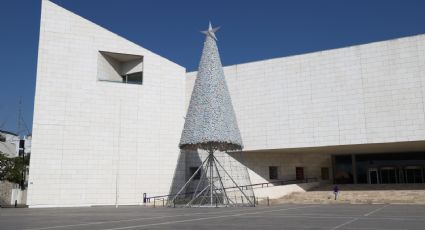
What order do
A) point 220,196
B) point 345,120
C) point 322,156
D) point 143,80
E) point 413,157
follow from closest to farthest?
point 220,196, point 345,120, point 143,80, point 413,157, point 322,156

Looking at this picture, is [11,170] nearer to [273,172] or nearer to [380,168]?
[273,172]

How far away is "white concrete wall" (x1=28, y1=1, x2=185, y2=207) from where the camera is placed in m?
28.4

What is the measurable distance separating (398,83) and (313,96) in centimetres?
604

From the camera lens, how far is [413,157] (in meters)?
37.8

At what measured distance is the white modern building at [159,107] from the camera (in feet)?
94.0

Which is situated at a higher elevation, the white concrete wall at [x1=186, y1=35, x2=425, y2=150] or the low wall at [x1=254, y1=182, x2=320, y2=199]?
the white concrete wall at [x1=186, y1=35, x2=425, y2=150]

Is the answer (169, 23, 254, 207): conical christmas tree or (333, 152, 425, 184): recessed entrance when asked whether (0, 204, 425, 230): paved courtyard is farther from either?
(333, 152, 425, 184): recessed entrance

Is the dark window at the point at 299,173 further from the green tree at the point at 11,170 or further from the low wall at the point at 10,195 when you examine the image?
the green tree at the point at 11,170

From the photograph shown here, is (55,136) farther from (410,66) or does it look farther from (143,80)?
(410,66)

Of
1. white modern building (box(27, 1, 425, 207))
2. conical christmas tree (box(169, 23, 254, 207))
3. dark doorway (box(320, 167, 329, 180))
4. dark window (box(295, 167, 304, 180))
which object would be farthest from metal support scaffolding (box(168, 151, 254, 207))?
Result: dark doorway (box(320, 167, 329, 180))

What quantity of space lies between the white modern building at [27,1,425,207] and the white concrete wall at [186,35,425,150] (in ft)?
0.25

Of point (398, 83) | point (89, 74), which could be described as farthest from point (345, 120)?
point (89, 74)

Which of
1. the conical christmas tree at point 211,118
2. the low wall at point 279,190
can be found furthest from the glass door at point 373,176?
the conical christmas tree at point 211,118

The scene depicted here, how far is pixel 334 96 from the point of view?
31.1 meters
